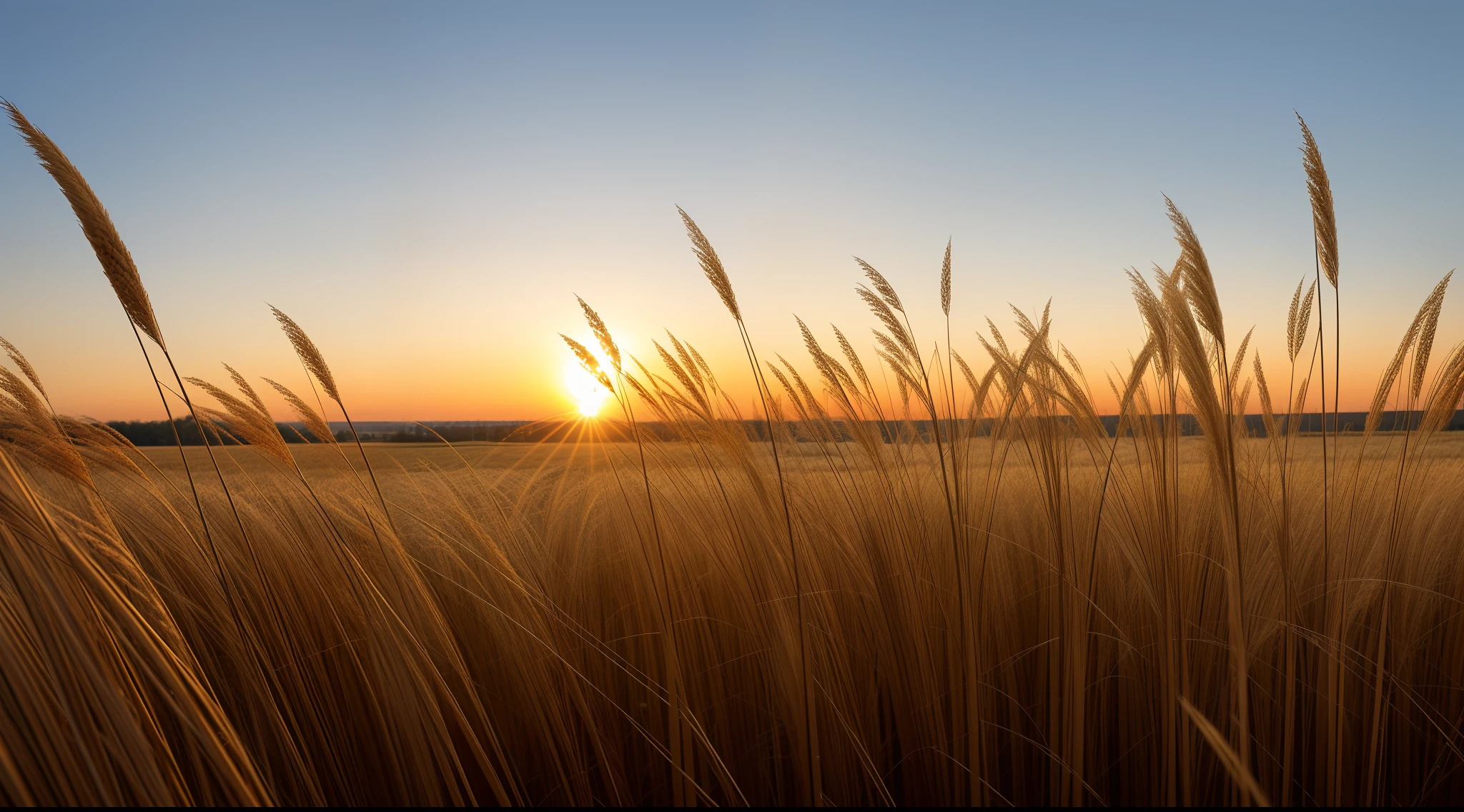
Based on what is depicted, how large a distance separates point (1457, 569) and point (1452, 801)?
0.75 metres

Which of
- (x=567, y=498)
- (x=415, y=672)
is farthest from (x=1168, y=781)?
(x=567, y=498)

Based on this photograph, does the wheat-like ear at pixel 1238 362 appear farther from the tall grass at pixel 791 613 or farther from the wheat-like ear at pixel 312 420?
the wheat-like ear at pixel 312 420

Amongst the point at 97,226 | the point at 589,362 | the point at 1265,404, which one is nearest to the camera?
the point at 97,226

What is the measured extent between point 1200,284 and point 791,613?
3.63 feet

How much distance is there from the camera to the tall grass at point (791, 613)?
1.13 metres

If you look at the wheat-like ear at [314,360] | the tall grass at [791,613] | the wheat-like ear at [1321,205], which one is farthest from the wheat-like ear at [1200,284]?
the wheat-like ear at [314,360]

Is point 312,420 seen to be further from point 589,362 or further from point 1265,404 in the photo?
point 1265,404

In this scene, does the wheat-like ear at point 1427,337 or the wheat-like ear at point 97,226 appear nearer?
the wheat-like ear at point 97,226

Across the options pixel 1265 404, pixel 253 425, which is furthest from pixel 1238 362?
pixel 253 425

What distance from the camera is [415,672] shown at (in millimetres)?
1245

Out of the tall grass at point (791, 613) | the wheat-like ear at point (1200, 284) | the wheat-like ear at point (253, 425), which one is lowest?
the tall grass at point (791, 613)

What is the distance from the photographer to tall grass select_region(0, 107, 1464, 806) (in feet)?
3.71

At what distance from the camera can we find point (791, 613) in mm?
1662

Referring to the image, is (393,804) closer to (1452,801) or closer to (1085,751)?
(1085,751)
